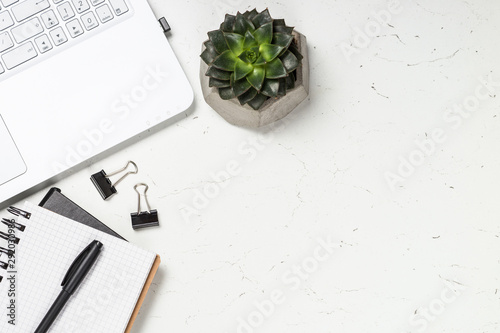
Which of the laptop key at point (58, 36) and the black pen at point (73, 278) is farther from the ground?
the laptop key at point (58, 36)

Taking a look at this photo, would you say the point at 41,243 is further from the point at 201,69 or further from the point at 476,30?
the point at 476,30

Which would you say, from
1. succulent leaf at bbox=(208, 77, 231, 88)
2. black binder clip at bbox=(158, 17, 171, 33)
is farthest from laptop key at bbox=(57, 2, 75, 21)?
succulent leaf at bbox=(208, 77, 231, 88)

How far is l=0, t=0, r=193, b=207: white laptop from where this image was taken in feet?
2.30

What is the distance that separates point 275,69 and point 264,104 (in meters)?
0.06

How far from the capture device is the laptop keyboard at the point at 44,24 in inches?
26.9

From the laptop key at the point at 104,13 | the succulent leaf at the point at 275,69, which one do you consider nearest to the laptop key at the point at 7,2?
the laptop key at the point at 104,13

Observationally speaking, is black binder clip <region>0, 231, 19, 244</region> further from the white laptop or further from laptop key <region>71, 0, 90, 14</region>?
laptop key <region>71, 0, 90, 14</region>

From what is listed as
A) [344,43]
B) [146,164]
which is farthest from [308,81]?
[146,164]

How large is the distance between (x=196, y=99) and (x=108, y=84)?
0.41 ft

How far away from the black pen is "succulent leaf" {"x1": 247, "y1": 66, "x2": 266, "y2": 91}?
300mm

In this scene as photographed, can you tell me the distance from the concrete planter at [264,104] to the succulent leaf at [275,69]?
0.05 m

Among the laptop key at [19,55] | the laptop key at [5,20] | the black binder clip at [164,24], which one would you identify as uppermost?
the laptop key at [5,20]

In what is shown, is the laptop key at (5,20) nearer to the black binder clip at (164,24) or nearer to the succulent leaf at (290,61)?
the black binder clip at (164,24)

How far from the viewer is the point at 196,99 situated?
2.48 ft
